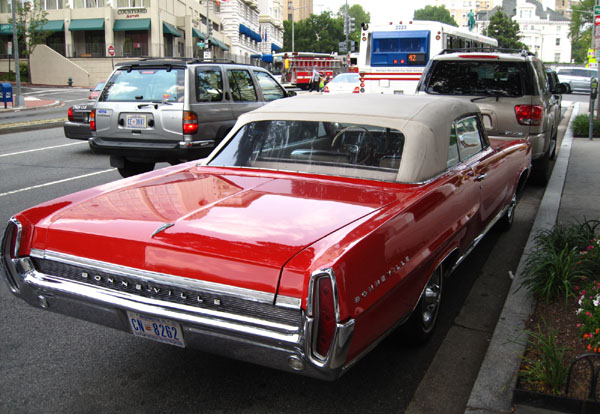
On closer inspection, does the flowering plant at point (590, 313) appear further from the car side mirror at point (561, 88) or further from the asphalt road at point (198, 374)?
Answer: the car side mirror at point (561, 88)

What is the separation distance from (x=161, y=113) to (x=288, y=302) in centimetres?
632

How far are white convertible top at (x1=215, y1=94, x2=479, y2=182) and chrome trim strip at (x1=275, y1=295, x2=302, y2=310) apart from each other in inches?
58.7

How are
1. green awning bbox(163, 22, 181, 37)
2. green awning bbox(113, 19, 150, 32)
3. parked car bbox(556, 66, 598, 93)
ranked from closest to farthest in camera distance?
parked car bbox(556, 66, 598, 93) < green awning bbox(113, 19, 150, 32) < green awning bbox(163, 22, 181, 37)

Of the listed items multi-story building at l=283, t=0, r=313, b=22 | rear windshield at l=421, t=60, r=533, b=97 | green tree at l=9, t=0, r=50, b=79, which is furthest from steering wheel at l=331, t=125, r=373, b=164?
multi-story building at l=283, t=0, r=313, b=22

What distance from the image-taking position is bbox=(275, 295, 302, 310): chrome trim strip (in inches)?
102

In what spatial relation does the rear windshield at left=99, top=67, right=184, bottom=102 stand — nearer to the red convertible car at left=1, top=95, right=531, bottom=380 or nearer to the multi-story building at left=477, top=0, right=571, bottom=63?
the red convertible car at left=1, top=95, right=531, bottom=380

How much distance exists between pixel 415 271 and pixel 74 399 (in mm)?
1921

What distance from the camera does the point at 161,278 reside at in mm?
2855

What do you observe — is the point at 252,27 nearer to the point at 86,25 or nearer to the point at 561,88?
the point at 86,25

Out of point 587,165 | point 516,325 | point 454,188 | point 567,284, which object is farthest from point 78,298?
point 587,165

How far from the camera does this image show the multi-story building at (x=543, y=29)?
5344 inches

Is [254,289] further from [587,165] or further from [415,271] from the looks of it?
[587,165]

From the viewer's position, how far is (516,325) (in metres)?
4.01

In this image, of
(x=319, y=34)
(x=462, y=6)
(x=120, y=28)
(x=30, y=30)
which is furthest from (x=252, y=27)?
(x=462, y=6)
